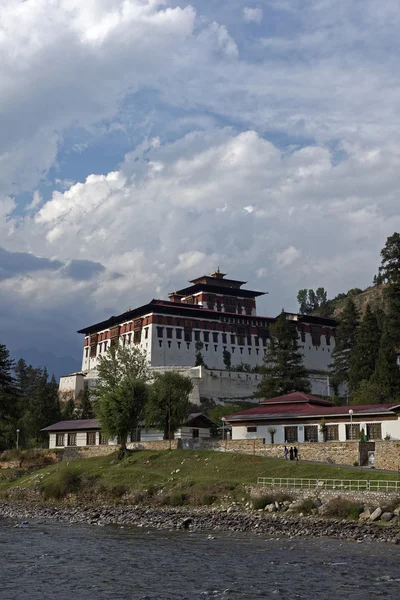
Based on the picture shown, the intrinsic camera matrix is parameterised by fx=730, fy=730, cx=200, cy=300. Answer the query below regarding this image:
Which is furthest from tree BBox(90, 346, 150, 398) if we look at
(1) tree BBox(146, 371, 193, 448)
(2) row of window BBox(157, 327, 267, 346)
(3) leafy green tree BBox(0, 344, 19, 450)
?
(2) row of window BBox(157, 327, 267, 346)

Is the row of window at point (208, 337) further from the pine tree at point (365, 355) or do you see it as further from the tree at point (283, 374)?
the pine tree at point (365, 355)

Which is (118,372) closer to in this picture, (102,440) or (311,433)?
(102,440)

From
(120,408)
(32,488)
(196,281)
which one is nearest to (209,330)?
(196,281)

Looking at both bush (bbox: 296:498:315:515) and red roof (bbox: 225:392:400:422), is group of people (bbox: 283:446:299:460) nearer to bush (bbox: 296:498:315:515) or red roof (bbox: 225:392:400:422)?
red roof (bbox: 225:392:400:422)

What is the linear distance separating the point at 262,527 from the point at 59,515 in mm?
15439

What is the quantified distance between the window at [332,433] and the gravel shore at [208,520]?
16.3m

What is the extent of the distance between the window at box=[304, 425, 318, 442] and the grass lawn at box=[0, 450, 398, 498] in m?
6.94

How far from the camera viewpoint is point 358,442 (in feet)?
164

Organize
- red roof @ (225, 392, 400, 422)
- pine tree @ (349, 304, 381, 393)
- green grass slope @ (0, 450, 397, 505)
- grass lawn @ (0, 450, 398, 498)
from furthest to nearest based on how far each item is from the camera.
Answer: pine tree @ (349, 304, 381, 393)
red roof @ (225, 392, 400, 422)
grass lawn @ (0, 450, 398, 498)
green grass slope @ (0, 450, 397, 505)

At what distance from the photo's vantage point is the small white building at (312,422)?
176 feet

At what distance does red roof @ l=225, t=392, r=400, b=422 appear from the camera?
179 feet

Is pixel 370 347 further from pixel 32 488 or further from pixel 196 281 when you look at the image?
pixel 196 281

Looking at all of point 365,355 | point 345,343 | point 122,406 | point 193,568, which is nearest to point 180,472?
point 122,406

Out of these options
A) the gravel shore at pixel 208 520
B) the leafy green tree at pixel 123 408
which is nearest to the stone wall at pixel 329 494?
the gravel shore at pixel 208 520
